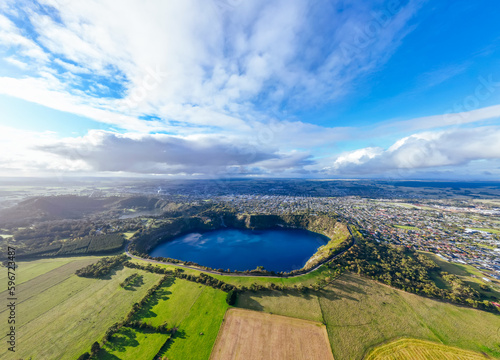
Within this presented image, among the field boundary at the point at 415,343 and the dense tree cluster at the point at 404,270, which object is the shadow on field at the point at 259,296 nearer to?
the field boundary at the point at 415,343

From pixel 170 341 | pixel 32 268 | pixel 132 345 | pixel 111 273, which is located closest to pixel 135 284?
pixel 111 273

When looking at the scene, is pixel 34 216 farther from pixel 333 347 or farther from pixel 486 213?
pixel 486 213

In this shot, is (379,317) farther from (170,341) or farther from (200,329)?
(170,341)

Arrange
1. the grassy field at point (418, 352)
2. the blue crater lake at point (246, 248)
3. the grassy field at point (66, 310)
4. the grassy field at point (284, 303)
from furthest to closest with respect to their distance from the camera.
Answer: the blue crater lake at point (246, 248) → the grassy field at point (284, 303) → the grassy field at point (66, 310) → the grassy field at point (418, 352)

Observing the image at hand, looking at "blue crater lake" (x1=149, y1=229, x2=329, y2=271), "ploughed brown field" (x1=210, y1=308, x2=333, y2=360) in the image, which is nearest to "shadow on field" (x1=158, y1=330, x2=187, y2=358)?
"ploughed brown field" (x1=210, y1=308, x2=333, y2=360)

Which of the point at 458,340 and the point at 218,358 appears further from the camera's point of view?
the point at 458,340

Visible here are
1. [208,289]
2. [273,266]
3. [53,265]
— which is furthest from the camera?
[273,266]

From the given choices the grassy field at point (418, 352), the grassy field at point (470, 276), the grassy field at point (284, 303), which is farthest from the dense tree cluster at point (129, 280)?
the grassy field at point (470, 276)

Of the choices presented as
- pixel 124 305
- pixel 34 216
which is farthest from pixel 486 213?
→ pixel 34 216
